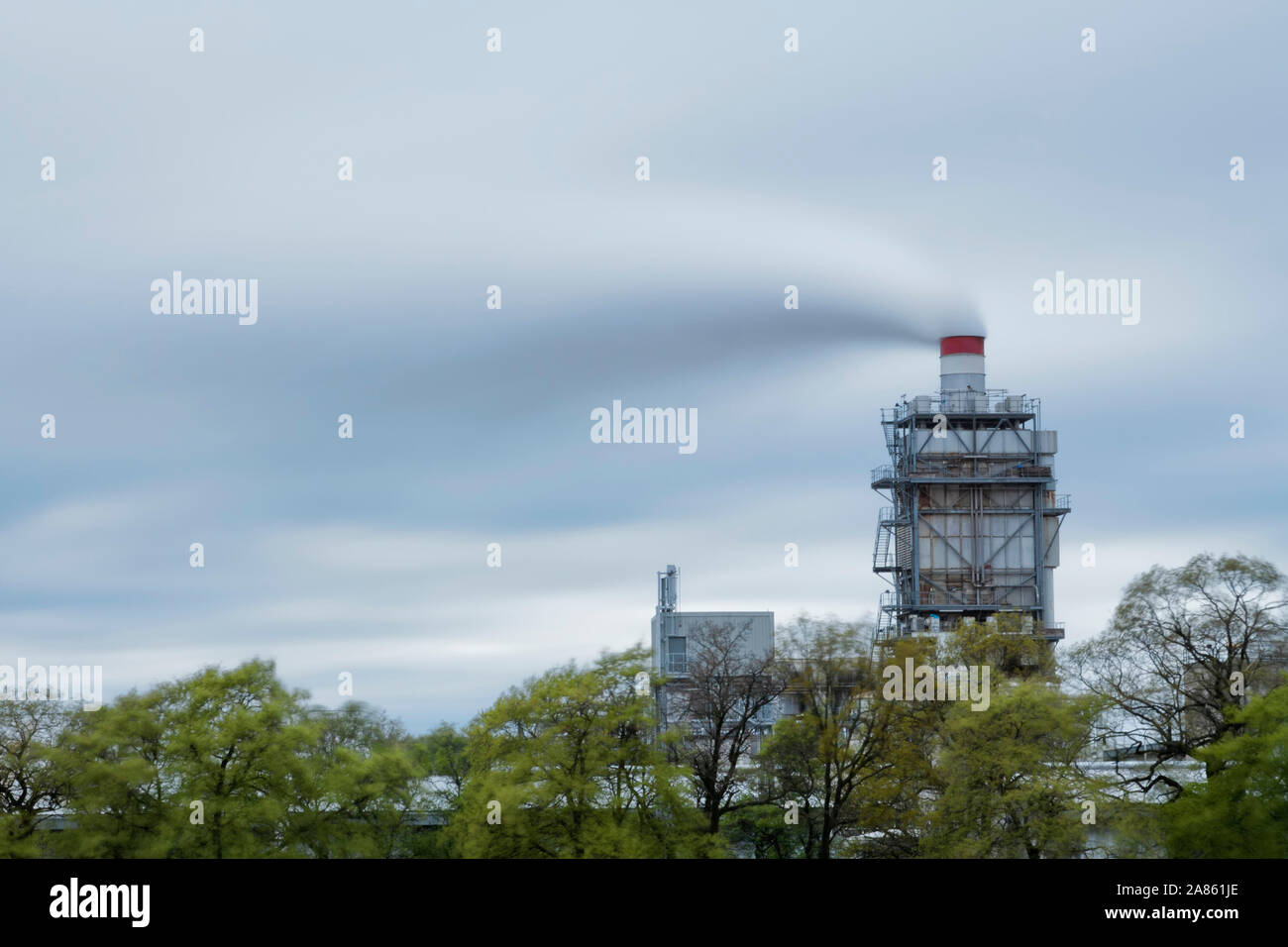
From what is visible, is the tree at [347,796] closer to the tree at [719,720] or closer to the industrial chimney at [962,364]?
the tree at [719,720]

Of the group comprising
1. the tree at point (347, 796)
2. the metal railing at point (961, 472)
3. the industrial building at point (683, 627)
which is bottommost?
the tree at point (347, 796)

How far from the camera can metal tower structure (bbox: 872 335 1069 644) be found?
89.1 m

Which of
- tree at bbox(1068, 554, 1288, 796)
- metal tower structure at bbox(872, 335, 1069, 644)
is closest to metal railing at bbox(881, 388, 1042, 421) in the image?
metal tower structure at bbox(872, 335, 1069, 644)

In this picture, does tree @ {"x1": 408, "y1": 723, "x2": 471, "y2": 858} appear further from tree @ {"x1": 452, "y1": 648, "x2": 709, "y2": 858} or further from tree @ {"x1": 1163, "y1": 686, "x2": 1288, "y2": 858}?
tree @ {"x1": 1163, "y1": 686, "x2": 1288, "y2": 858}

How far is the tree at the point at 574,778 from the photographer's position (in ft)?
159

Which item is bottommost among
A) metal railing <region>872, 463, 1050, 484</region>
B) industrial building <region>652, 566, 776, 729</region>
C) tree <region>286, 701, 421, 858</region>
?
tree <region>286, 701, 421, 858</region>

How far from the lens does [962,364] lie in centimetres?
8969

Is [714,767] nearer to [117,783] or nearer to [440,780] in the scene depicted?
[440,780]

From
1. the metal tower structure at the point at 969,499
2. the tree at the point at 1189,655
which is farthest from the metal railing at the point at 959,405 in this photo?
the tree at the point at 1189,655

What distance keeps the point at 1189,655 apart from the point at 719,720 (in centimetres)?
1439

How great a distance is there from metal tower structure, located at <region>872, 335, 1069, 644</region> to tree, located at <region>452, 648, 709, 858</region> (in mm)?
39092

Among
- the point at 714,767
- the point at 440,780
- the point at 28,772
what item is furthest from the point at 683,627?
the point at 28,772

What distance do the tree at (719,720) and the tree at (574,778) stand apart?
1.59 metres
